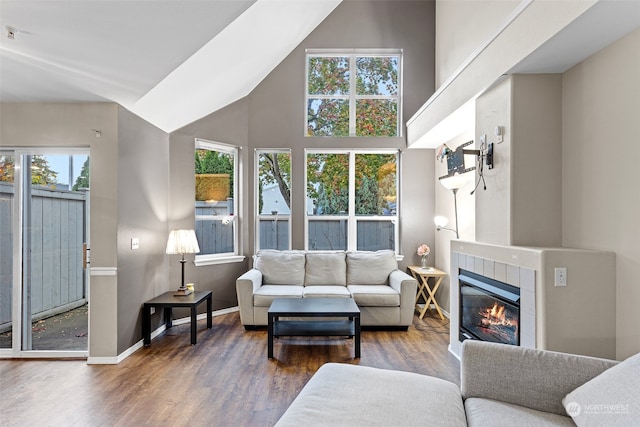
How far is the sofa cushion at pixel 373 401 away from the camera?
1515 millimetres

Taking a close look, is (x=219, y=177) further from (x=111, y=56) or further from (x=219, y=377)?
→ (x=219, y=377)

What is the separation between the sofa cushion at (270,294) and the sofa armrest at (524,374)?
2627 mm

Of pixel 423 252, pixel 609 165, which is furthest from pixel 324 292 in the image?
pixel 609 165

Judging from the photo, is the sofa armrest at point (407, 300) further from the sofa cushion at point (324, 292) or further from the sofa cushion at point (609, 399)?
the sofa cushion at point (609, 399)

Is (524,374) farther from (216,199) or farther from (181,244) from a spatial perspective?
(216,199)

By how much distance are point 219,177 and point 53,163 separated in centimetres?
197

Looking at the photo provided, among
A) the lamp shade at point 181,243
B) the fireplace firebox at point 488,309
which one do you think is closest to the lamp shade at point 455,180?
the fireplace firebox at point 488,309

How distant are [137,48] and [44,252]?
7.37 feet

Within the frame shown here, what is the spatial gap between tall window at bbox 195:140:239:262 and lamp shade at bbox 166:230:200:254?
2.07 ft

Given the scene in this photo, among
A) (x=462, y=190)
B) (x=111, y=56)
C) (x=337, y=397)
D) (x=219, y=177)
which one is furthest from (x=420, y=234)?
(x=111, y=56)

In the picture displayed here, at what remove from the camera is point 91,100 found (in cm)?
325

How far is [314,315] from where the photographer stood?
3.44 meters

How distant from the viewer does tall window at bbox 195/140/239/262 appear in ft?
15.8

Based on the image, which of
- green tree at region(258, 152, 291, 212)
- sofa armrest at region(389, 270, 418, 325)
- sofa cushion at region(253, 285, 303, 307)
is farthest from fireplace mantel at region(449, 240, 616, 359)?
green tree at region(258, 152, 291, 212)
